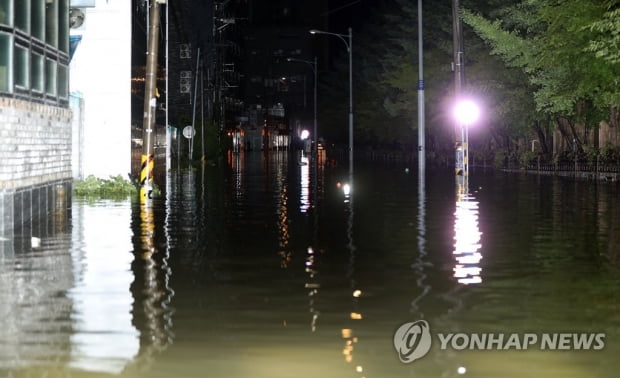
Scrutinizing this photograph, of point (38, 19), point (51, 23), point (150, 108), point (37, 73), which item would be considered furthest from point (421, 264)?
point (150, 108)

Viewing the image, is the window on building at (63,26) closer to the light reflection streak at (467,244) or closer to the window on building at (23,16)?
the window on building at (23,16)

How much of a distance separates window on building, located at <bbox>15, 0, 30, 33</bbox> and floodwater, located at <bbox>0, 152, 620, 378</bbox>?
3.55 meters

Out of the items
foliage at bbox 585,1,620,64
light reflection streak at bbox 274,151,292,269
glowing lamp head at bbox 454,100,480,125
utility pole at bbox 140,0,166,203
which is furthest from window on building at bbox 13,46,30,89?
glowing lamp head at bbox 454,100,480,125

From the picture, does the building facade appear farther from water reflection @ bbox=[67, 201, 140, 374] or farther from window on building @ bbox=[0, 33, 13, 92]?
water reflection @ bbox=[67, 201, 140, 374]

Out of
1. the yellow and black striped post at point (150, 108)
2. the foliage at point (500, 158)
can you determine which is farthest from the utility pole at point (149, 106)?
the foliage at point (500, 158)

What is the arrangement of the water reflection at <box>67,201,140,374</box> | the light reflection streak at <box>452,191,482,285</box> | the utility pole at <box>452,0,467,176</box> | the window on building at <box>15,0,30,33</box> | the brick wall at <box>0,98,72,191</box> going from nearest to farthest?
the water reflection at <box>67,201,140,374</box>, the light reflection streak at <box>452,191,482,285</box>, the brick wall at <box>0,98,72,191</box>, the window on building at <box>15,0,30,33</box>, the utility pole at <box>452,0,467,176</box>

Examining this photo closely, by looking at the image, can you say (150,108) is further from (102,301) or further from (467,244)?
(102,301)

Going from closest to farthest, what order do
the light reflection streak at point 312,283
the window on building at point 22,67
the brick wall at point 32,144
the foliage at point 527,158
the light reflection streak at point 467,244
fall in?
the light reflection streak at point 312,283 < the light reflection streak at point 467,244 < the brick wall at point 32,144 < the window on building at point 22,67 < the foliage at point 527,158

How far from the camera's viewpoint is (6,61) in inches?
769

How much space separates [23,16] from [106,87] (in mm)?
16337

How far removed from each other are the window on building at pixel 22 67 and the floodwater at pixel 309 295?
2606mm

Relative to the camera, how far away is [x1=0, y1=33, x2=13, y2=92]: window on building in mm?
19406

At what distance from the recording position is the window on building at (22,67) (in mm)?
20172

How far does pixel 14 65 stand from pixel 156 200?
11951mm
